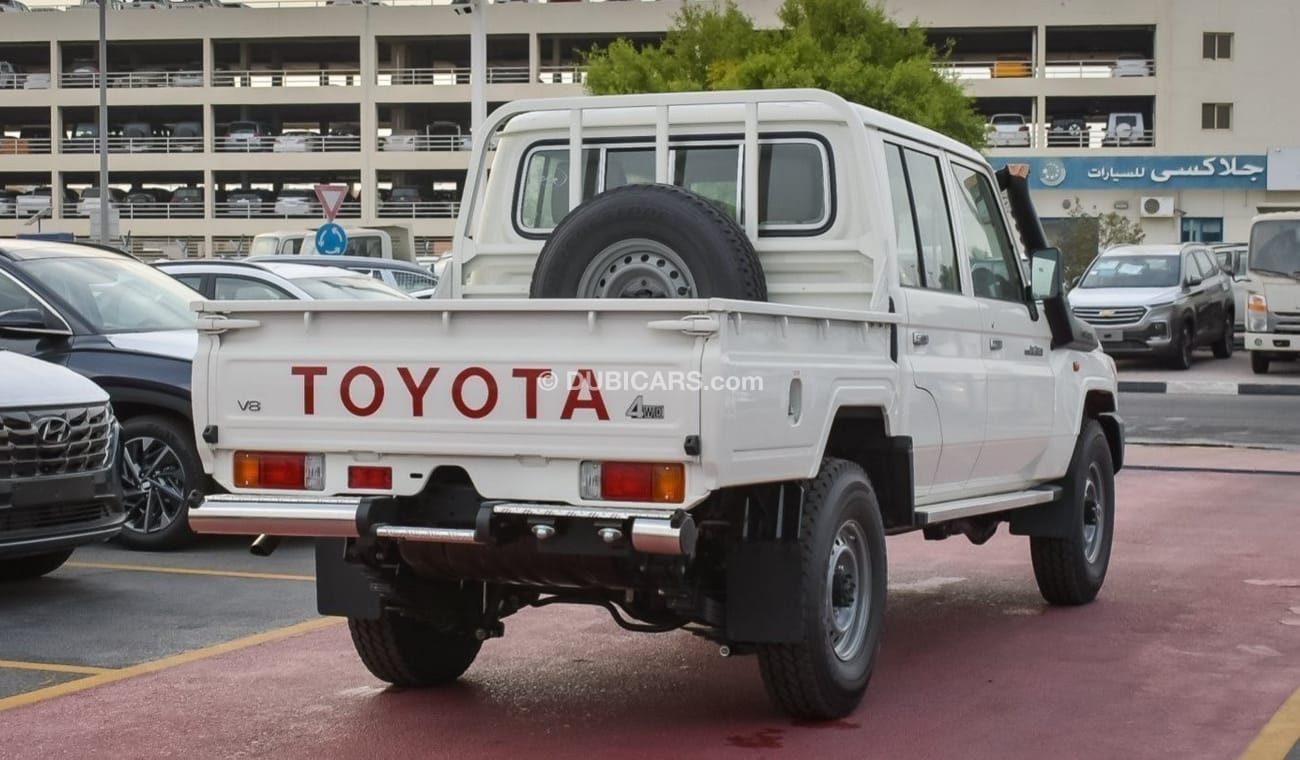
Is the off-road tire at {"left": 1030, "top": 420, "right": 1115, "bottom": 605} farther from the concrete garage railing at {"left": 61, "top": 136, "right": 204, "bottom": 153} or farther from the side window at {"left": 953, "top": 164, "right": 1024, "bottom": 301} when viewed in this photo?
the concrete garage railing at {"left": 61, "top": 136, "right": 204, "bottom": 153}

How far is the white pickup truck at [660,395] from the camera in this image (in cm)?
536

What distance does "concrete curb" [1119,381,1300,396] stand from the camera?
75.8ft

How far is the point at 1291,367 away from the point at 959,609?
20.4m

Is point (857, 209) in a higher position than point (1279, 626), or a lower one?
higher

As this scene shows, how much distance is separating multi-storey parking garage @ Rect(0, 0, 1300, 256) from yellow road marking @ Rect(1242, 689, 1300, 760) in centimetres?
5441

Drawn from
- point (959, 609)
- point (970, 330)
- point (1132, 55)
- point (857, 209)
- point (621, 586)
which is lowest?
point (959, 609)

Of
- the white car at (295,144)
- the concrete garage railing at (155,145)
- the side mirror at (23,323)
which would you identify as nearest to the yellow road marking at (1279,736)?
the side mirror at (23,323)

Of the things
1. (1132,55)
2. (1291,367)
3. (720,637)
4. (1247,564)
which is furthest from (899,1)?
(720,637)

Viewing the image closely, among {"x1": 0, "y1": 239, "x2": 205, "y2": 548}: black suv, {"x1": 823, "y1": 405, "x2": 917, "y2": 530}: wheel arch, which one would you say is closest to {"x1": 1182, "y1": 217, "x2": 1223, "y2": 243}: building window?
{"x1": 0, "y1": 239, "x2": 205, "y2": 548}: black suv

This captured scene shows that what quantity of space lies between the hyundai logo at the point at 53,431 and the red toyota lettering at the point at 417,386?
3.50m

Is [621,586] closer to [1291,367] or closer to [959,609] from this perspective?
[959,609]

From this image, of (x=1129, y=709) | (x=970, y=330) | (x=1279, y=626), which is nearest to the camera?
(x=1129, y=709)

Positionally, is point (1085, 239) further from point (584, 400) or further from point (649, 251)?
point (584, 400)

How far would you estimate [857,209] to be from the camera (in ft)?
22.6
